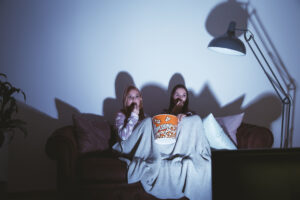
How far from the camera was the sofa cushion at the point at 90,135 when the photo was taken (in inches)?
71.9

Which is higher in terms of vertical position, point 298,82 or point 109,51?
point 109,51

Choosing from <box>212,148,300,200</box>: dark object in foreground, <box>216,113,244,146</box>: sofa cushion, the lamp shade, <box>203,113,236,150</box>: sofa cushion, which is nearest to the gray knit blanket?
<box>203,113,236,150</box>: sofa cushion

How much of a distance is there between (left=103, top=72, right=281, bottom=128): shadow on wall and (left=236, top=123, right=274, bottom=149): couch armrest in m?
0.62

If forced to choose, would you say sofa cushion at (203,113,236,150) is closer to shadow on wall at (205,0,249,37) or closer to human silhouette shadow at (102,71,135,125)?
human silhouette shadow at (102,71,135,125)

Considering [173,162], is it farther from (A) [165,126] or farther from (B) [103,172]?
(B) [103,172]

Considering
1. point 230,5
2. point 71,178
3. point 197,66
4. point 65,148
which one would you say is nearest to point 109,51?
point 197,66

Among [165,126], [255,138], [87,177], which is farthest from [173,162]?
[255,138]

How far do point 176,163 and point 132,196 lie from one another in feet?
1.33

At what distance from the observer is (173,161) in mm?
1608

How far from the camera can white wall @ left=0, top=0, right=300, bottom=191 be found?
2213 mm

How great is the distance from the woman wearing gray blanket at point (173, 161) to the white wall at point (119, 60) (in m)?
0.70

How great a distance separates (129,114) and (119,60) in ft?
2.11

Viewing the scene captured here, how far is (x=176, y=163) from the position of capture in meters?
1.60

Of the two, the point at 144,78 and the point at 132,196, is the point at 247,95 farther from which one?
the point at 132,196
